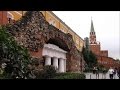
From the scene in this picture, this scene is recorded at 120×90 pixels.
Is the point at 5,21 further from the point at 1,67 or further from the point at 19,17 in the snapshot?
the point at 1,67

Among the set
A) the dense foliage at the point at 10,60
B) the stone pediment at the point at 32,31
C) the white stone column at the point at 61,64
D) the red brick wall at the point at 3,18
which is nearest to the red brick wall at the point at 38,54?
the stone pediment at the point at 32,31

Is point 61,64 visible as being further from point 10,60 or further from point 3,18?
point 10,60

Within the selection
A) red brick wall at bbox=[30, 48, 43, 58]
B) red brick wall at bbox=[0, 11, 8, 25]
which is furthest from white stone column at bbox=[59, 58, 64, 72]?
red brick wall at bbox=[0, 11, 8, 25]

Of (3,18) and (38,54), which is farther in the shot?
(38,54)

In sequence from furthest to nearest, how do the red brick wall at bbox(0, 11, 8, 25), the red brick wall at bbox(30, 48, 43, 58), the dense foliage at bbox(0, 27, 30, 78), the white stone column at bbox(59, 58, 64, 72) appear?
the white stone column at bbox(59, 58, 64, 72) → the red brick wall at bbox(30, 48, 43, 58) → the red brick wall at bbox(0, 11, 8, 25) → the dense foliage at bbox(0, 27, 30, 78)

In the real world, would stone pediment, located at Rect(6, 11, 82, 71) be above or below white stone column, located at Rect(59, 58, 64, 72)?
above

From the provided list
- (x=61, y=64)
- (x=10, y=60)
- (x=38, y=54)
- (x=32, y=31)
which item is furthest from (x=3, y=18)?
(x=61, y=64)

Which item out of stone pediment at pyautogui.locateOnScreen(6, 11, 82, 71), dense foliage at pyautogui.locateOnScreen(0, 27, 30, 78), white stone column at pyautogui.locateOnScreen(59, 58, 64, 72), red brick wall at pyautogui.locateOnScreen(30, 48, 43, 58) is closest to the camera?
dense foliage at pyautogui.locateOnScreen(0, 27, 30, 78)

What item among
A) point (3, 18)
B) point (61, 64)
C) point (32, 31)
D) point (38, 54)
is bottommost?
point (61, 64)

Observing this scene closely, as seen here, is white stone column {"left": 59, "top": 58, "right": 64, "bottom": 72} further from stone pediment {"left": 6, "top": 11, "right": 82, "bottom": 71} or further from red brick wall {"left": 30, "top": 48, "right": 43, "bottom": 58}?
red brick wall {"left": 30, "top": 48, "right": 43, "bottom": 58}

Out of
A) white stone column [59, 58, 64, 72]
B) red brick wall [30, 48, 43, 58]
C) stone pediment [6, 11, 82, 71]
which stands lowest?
white stone column [59, 58, 64, 72]

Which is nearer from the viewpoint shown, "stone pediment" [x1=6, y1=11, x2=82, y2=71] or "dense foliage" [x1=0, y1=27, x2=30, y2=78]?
"dense foliage" [x1=0, y1=27, x2=30, y2=78]
